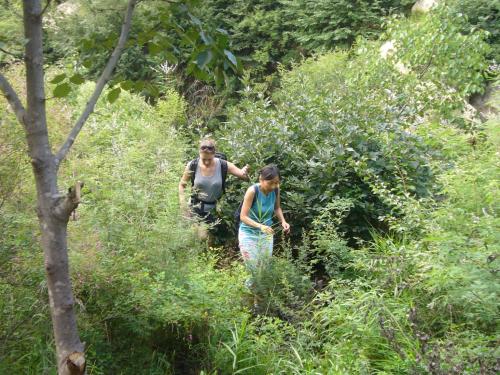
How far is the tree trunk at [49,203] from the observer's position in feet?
6.56

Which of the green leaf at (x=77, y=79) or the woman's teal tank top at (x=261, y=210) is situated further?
the woman's teal tank top at (x=261, y=210)

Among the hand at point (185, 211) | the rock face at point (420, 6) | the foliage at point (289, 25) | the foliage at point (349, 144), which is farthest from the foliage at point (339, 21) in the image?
the hand at point (185, 211)

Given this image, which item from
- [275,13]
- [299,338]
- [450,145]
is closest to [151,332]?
[299,338]

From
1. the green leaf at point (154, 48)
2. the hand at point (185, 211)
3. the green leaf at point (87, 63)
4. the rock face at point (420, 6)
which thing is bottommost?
the hand at point (185, 211)

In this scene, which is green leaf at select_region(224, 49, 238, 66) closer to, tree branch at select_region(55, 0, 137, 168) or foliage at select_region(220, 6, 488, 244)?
tree branch at select_region(55, 0, 137, 168)

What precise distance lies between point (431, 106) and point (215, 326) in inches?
221

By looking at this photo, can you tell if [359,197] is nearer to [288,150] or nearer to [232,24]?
[288,150]

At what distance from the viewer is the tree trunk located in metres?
2.00

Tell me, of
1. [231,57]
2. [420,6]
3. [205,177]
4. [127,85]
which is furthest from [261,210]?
[420,6]

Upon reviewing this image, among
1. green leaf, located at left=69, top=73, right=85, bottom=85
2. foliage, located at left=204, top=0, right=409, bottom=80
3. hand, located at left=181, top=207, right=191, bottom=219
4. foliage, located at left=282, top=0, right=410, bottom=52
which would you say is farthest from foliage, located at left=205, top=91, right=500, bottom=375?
foliage, located at left=204, top=0, right=409, bottom=80

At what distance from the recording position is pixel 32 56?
78.6 inches

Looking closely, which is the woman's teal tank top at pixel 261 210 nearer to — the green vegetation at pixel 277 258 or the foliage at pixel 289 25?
the green vegetation at pixel 277 258

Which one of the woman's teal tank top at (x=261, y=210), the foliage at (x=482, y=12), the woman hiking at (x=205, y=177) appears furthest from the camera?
the foliage at (x=482, y=12)

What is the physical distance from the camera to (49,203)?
2.06 metres
